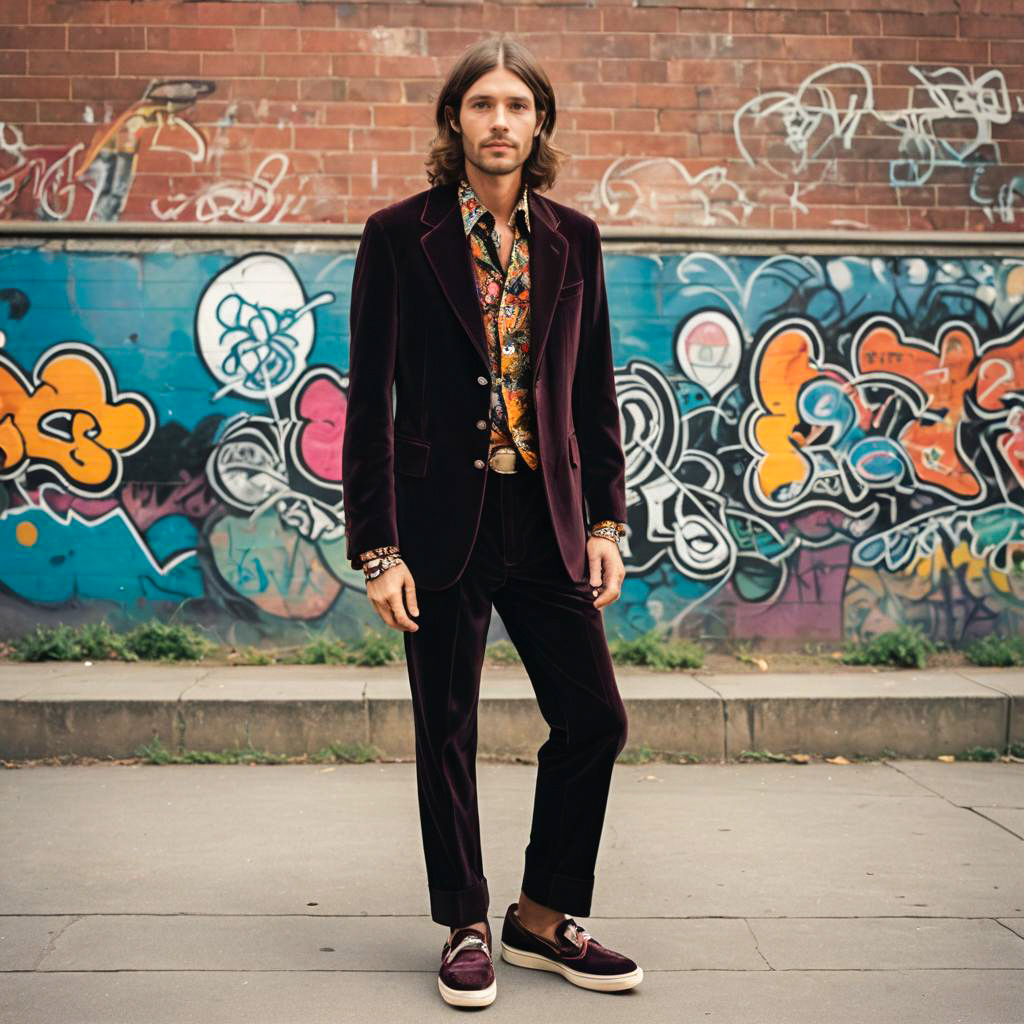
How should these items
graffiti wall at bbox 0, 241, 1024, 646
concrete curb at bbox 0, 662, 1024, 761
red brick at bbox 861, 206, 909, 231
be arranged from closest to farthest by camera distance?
concrete curb at bbox 0, 662, 1024, 761 < graffiti wall at bbox 0, 241, 1024, 646 < red brick at bbox 861, 206, 909, 231

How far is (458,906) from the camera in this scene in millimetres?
3133

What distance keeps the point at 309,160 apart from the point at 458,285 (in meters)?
5.15

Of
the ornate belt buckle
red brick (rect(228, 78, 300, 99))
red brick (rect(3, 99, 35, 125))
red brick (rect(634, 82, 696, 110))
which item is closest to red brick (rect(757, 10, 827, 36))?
red brick (rect(634, 82, 696, 110))

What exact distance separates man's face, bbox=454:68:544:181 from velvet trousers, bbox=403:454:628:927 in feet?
2.37

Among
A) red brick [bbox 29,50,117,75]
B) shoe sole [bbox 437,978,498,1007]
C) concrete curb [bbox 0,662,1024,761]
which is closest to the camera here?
shoe sole [bbox 437,978,498,1007]

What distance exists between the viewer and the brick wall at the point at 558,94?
790 cm

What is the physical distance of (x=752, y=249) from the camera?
8.16 meters

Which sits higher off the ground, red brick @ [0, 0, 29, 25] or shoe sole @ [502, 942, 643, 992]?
red brick @ [0, 0, 29, 25]

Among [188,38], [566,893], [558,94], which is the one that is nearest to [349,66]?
[188,38]

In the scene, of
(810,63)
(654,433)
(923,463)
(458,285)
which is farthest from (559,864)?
(810,63)

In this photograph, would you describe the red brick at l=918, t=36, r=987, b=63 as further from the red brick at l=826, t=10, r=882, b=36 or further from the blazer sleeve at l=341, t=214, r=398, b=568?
the blazer sleeve at l=341, t=214, r=398, b=568

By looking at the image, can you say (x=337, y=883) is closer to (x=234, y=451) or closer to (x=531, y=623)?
(x=531, y=623)

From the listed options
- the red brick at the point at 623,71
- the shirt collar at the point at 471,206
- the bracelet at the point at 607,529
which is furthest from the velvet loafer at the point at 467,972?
the red brick at the point at 623,71

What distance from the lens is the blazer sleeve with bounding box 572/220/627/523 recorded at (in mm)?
3412
